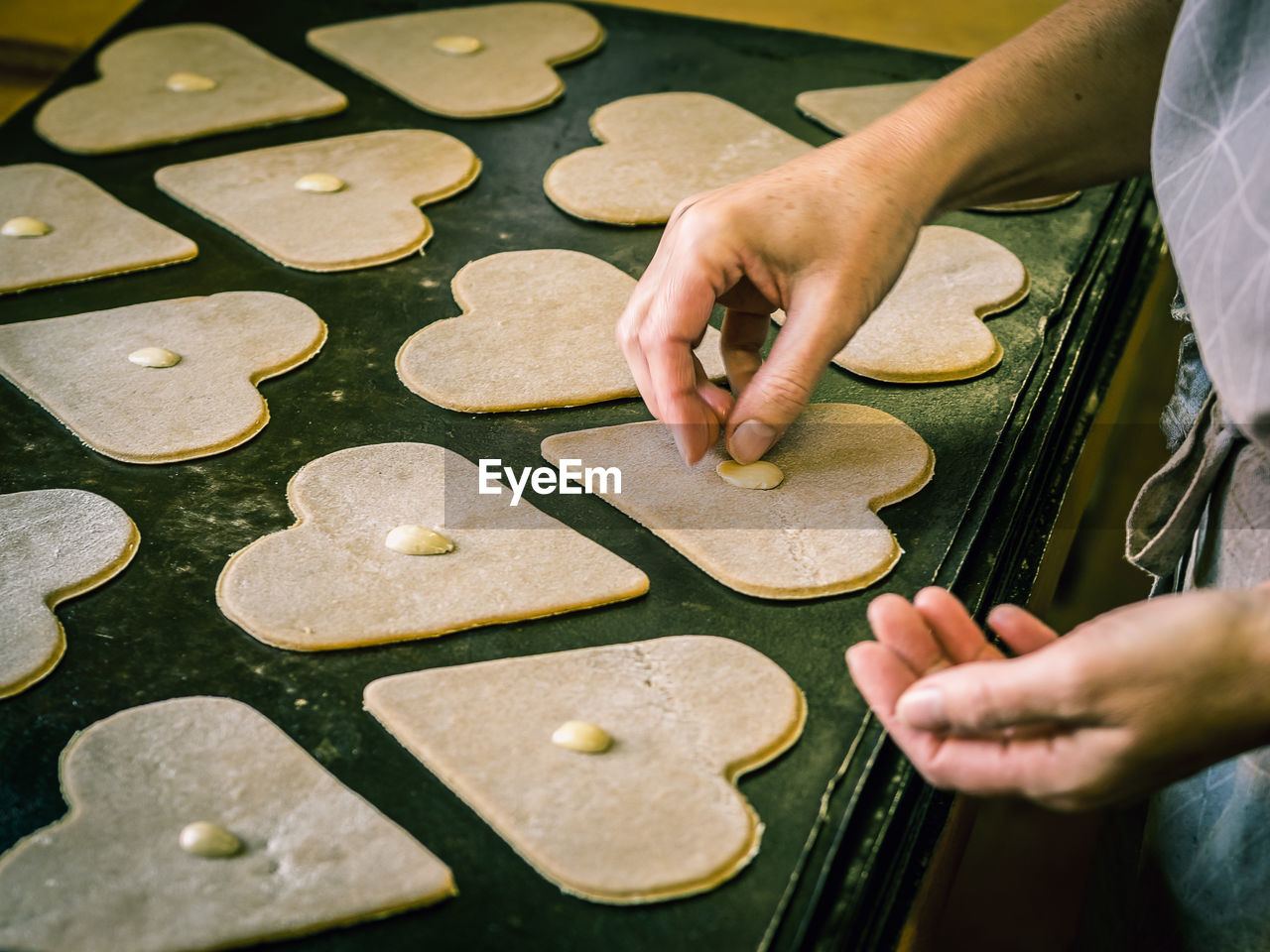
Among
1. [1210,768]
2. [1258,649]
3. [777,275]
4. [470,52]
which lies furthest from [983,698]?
[470,52]

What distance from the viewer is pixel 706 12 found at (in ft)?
6.88

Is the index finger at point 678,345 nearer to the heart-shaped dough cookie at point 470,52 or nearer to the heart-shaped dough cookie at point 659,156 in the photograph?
the heart-shaped dough cookie at point 659,156

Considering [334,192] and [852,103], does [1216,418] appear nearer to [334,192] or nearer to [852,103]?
[852,103]

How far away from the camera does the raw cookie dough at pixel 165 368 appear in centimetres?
93

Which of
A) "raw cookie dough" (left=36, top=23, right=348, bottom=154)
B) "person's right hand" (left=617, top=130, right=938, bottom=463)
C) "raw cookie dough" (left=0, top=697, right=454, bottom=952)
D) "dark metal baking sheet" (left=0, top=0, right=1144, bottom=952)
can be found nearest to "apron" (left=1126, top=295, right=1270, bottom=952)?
"dark metal baking sheet" (left=0, top=0, right=1144, bottom=952)

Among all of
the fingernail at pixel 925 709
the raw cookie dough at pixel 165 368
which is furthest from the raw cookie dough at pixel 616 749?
the raw cookie dough at pixel 165 368

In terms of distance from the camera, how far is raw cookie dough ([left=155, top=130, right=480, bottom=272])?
3.76ft

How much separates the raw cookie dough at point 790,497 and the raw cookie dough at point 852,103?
1.72 ft

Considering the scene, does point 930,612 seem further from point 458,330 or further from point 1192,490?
point 458,330

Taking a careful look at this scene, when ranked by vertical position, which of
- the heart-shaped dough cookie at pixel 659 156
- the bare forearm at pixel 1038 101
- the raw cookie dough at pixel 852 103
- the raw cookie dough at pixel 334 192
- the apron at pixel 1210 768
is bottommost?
the apron at pixel 1210 768

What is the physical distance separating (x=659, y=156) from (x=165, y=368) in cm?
60

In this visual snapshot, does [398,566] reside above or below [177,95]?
below

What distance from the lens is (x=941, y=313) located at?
109 centimetres

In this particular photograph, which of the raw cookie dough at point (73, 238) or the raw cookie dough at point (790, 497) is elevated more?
the raw cookie dough at point (73, 238)
